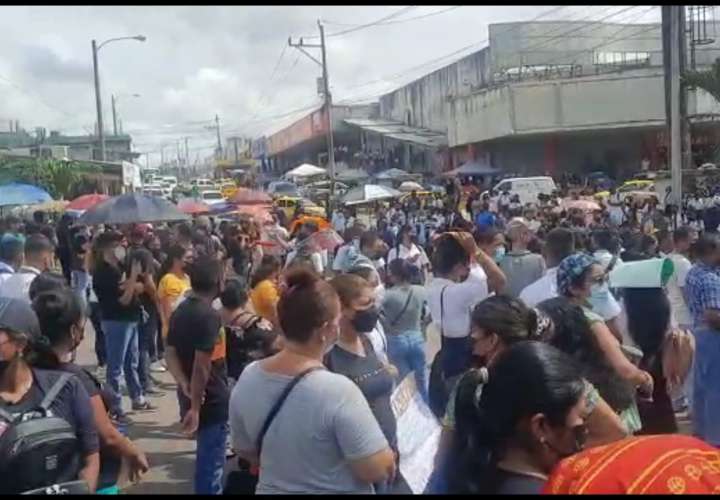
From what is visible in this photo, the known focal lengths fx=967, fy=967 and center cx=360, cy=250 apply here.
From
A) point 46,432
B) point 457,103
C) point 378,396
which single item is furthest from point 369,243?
point 457,103

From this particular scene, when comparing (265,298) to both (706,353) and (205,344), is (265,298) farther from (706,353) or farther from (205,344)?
(706,353)

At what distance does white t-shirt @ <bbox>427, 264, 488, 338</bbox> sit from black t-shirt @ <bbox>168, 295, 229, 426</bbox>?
58.1 inches

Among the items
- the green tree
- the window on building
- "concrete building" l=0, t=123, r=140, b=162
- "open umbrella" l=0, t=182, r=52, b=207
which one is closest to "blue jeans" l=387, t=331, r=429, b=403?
"open umbrella" l=0, t=182, r=52, b=207

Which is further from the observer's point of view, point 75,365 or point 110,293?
point 110,293

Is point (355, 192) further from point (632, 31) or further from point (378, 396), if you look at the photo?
point (632, 31)

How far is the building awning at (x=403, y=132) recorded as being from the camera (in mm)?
50312

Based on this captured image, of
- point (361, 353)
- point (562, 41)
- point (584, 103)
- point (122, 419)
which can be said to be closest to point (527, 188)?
point (584, 103)

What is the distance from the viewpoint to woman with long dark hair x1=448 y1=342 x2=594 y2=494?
2428 mm

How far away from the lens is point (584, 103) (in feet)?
127

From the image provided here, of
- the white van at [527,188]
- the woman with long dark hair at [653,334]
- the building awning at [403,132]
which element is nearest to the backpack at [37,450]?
the woman with long dark hair at [653,334]

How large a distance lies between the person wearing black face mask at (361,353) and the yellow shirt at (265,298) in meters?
2.04

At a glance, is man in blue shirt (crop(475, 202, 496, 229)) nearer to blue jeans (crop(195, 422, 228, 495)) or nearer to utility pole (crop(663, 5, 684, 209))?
blue jeans (crop(195, 422, 228, 495))

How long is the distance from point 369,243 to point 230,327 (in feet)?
14.1

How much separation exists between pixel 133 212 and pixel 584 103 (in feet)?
95.6
